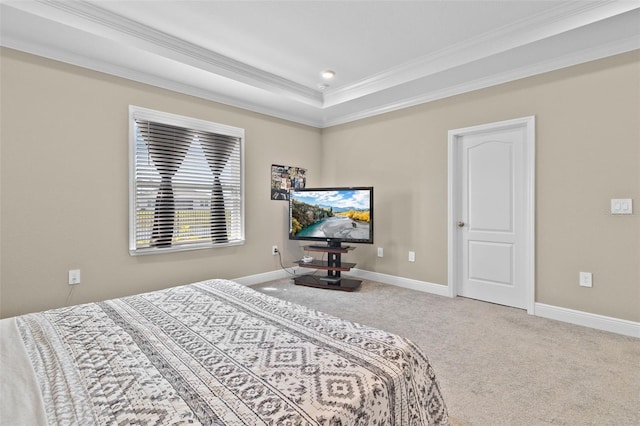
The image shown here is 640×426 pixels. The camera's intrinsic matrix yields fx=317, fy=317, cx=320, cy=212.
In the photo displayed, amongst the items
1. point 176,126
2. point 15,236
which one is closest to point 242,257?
point 176,126

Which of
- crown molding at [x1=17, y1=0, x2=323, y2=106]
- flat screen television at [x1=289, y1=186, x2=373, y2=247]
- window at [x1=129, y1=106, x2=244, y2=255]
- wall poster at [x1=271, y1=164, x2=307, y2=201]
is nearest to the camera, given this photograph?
crown molding at [x1=17, y1=0, x2=323, y2=106]

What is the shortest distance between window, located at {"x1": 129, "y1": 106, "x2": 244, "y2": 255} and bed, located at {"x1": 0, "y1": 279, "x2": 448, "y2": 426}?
1.93m

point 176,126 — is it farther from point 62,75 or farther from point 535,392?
point 535,392

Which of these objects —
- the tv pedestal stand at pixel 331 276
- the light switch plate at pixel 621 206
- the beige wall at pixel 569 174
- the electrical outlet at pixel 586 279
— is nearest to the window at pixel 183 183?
the tv pedestal stand at pixel 331 276

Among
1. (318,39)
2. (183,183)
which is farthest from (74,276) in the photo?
(318,39)

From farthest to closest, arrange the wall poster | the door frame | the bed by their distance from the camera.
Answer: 1. the wall poster
2. the door frame
3. the bed

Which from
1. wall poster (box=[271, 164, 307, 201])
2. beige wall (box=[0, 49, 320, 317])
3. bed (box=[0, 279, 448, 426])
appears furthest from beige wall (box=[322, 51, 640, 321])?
beige wall (box=[0, 49, 320, 317])

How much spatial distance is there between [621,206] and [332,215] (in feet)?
9.28

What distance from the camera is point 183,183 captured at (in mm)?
3600

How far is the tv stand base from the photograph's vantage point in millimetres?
4027

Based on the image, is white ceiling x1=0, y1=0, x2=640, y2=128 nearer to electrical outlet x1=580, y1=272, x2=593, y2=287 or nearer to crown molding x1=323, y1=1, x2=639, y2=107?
crown molding x1=323, y1=1, x2=639, y2=107

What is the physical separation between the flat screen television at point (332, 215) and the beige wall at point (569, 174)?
674 mm

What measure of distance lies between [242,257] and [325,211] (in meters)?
1.25

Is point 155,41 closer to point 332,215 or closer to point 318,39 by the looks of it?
point 318,39
